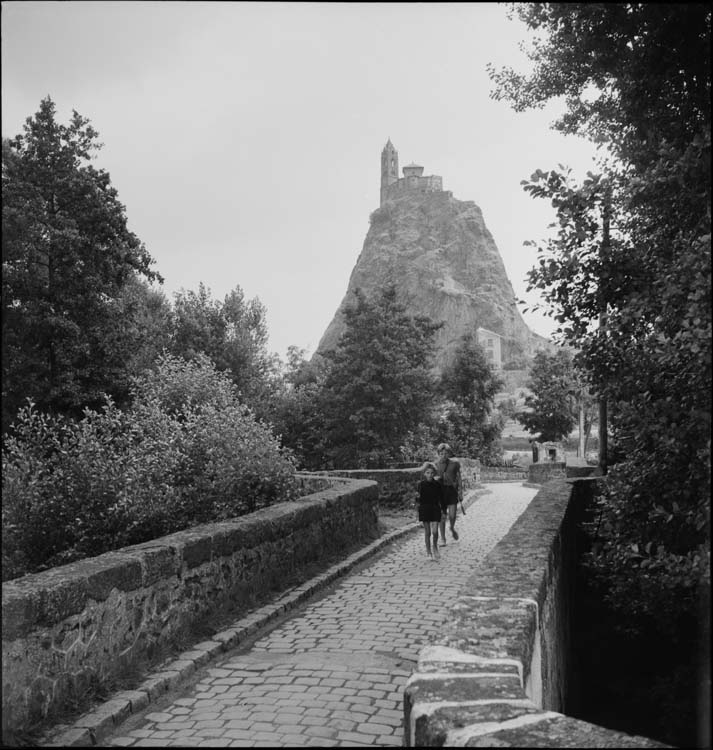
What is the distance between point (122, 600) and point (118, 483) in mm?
2803

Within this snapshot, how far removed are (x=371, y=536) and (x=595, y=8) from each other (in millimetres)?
9019

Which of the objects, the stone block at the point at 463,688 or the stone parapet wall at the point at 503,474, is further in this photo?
the stone parapet wall at the point at 503,474

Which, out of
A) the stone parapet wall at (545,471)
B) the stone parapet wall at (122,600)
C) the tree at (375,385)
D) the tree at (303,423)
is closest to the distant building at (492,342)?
the stone parapet wall at (545,471)

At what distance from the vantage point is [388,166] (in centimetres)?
16600

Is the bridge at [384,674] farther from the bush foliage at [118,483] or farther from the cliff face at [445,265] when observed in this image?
the cliff face at [445,265]

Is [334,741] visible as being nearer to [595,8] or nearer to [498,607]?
[498,607]

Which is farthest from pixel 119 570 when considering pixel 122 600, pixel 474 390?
pixel 474 390

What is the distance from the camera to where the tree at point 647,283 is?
225 inches

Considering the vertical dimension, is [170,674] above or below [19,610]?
below

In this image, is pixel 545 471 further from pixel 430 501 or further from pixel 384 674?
pixel 384 674

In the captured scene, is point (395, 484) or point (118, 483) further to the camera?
point (395, 484)

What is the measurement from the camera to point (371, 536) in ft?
42.3

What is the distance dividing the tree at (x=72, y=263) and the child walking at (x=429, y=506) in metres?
9.57

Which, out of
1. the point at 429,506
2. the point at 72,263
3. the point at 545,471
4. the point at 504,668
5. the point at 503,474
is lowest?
the point at 503,474
